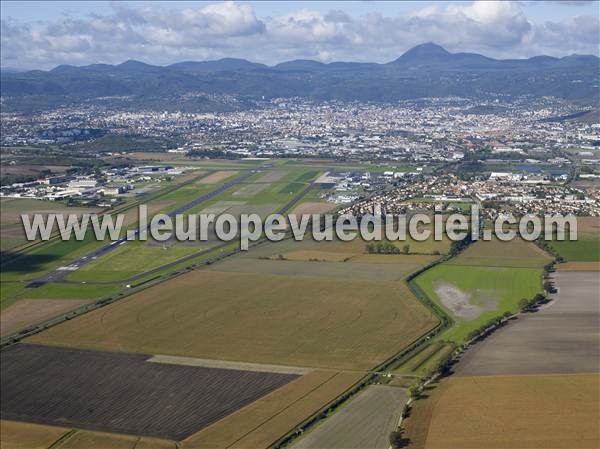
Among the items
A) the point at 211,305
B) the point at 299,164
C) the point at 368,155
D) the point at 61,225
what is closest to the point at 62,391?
the point at 211,305

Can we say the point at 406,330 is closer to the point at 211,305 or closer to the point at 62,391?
the point at 211,305

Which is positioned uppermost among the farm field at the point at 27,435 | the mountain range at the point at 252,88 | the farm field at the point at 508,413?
the mountain range at the point at 252,88

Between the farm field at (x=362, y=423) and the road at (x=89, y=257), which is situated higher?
the road at (x=89, y=257)

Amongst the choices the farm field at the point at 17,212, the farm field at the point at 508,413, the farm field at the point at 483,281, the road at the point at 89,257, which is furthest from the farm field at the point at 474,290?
the farm field at the point at 17,212

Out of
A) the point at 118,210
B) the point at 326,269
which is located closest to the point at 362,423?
the point at 326,269

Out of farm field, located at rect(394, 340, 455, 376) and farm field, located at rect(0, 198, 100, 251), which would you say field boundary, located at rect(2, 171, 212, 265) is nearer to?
farm field, located at rect(0, 198, 100, 251)

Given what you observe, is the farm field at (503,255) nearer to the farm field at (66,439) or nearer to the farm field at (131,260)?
the farm field at (131,260)

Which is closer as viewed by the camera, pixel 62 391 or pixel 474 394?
pixel 474 394

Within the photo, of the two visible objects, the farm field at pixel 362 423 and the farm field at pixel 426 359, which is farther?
the farm field at pixel 426 359
